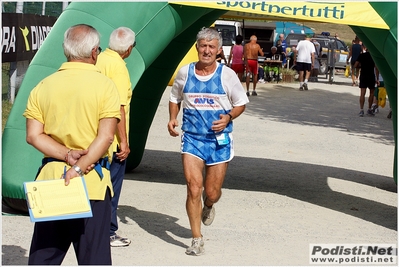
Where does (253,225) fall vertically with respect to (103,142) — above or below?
below

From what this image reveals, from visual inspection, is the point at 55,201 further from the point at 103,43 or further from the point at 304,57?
the point at 304,57

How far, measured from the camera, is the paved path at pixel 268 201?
625 centimetres

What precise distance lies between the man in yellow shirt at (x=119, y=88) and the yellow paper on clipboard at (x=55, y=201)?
1.75 meters

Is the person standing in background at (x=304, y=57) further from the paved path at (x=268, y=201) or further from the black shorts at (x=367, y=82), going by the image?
the paved path at (x=268, y=201)

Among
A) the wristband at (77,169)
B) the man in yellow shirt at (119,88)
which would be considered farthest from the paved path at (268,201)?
the wristband at (77,169)

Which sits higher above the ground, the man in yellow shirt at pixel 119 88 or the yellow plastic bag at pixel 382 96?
the man in yellow shirt at pixel 119 88

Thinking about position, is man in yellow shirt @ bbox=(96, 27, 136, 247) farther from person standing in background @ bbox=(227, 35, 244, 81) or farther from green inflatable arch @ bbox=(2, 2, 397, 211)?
person standing in background @ bbox=(227, 35, 244, 81)

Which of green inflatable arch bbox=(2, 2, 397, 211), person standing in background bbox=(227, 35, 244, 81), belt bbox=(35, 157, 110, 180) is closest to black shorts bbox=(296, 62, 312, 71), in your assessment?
person standing in background bbox=(227, 35, 244, 81)

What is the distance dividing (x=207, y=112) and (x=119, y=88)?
2.64ft

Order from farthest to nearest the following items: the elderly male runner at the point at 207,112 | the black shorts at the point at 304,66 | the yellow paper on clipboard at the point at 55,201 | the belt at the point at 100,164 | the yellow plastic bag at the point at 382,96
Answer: the black shorts at the point at 304,66 → the yellow plastic bag at the point at 382,96 → the elderly male runner at the point at 207,112 → the belt at the point at 100,164 → the yellow paper on clipboard at the point at 55,201

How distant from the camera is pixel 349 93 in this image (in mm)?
23656

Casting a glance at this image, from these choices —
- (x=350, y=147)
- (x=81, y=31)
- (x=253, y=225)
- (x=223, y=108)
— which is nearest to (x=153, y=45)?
(x=223, y=108)

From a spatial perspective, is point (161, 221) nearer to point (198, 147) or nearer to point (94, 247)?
point (198, 147)

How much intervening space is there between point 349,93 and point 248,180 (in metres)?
14.9
